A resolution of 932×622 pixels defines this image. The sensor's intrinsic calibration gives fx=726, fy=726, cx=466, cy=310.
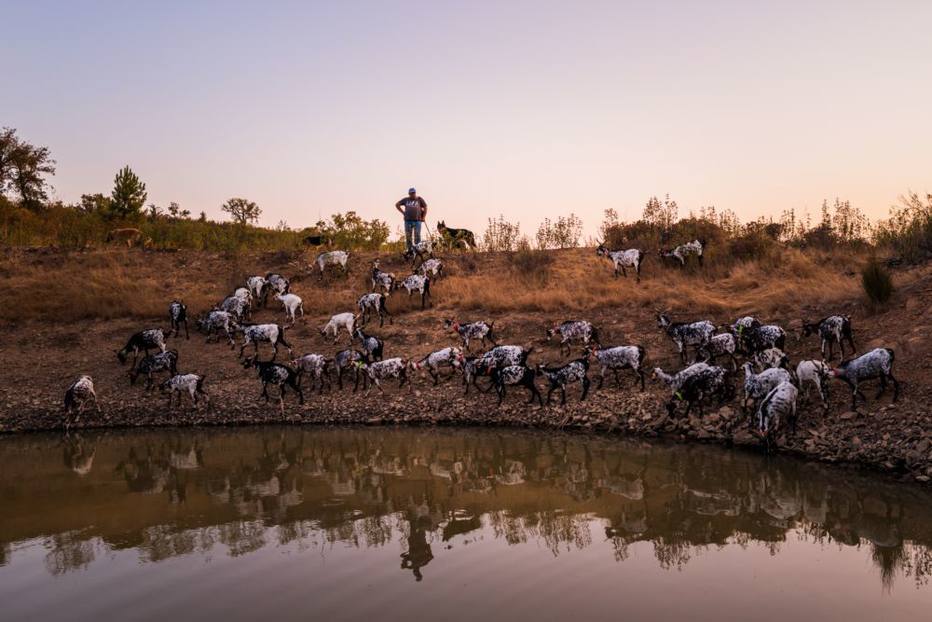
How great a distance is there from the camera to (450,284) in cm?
2744

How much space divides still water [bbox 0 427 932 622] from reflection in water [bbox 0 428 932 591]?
2.1 inches

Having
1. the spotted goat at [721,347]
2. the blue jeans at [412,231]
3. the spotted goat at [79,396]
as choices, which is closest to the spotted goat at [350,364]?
the spotted goat at [79,396]

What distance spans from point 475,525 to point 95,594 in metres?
5.16

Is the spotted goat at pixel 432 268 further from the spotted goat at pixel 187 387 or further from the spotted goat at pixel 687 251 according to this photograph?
the spotted goat at pixel 187 387

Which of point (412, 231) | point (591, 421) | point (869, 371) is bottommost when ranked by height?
point (591, 421)

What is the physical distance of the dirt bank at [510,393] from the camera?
14047mm

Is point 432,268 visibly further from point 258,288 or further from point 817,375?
point 817,375

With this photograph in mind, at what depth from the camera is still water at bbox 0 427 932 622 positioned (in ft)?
27.2

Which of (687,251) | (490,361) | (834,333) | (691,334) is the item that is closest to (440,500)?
(490,361)

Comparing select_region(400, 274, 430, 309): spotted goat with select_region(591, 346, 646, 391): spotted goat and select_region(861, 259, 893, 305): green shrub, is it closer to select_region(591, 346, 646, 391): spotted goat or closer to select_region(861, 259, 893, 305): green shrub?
select_region(591, 346, 646, 391): spotted goat

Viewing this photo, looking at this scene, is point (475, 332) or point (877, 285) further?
point (475, 332)

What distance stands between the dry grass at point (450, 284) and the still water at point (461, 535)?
8968mm

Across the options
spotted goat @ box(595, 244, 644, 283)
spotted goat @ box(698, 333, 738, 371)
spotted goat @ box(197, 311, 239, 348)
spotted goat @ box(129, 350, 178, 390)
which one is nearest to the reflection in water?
spotted goat @ box(698, 333, 738, 371)

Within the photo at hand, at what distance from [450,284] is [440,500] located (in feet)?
51.0
